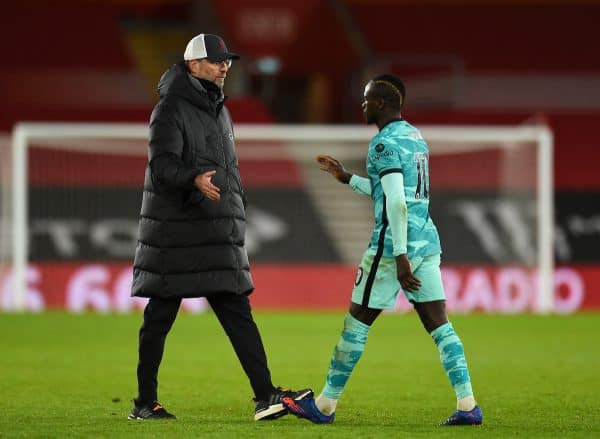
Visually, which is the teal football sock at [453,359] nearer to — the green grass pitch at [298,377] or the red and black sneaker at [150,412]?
the green grass pitch at [298,377]

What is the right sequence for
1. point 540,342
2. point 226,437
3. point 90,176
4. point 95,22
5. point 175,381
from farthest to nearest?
point 95,22, point 90,176, point 540,342, point 175,381, point 226,437

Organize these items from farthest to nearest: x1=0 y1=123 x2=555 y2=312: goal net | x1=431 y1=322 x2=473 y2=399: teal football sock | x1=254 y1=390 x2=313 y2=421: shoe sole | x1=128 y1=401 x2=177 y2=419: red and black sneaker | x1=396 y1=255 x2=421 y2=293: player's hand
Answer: x1=0 y1=123 x2=555 y2=312: goal net → x1=128 y1=401 x2=177 y2=419: red and black sneaker → x1=254 y1=390 x2=313 y2=421: shoe sole → x1=431 y1=322 x2=473 y2=399: teal football sock → x1=396 y1=255 x2=421 y2=293: player's hand

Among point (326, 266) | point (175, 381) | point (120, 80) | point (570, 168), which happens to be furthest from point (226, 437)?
point (120, 80)

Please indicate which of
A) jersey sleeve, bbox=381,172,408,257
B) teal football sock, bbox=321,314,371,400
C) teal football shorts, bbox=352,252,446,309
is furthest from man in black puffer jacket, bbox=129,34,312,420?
jersey sleeve, bbox=381,172,408,257

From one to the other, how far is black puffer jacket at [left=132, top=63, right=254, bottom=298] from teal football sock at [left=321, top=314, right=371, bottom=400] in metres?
0.48

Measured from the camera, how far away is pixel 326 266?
14797mm

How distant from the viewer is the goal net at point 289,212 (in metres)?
14.6

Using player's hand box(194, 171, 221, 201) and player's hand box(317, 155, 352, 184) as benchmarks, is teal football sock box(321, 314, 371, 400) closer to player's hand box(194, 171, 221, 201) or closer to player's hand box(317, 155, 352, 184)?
Answer: player's hand box(317, 155, 352, 184)

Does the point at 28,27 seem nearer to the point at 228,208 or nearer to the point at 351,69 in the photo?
the point at 351,69

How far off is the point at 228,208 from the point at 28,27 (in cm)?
1537

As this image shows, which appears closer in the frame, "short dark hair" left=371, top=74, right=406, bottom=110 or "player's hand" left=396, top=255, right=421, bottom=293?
"player's hand" left=396, top=255, right=421, bottom=293

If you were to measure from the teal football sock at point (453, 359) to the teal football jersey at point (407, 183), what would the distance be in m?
0.34

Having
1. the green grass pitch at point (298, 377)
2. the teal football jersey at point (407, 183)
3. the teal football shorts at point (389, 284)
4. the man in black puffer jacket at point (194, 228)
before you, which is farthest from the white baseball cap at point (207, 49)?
the green grass pitch at point (298, 377)

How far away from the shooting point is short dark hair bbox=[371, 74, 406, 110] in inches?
214
